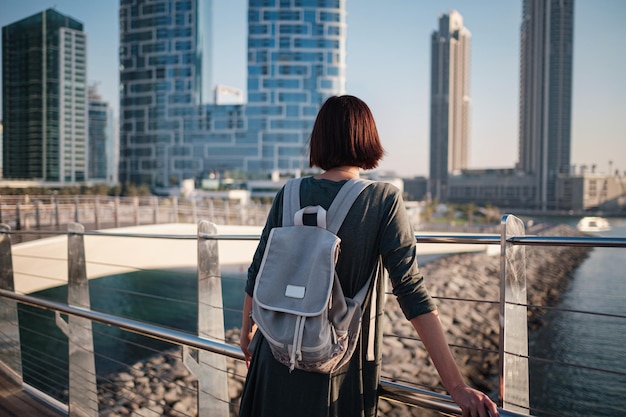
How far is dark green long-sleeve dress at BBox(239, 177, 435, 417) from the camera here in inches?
36.8

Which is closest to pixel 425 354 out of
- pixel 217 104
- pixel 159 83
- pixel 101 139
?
pixel 217 104

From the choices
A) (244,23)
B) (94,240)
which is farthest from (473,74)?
(94,240)

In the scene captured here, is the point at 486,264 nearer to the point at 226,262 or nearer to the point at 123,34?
Answer: the point at 226,262

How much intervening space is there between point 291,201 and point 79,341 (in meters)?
1.62

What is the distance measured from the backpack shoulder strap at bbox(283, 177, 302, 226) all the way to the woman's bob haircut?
7 cm

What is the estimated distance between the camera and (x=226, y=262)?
14094mm

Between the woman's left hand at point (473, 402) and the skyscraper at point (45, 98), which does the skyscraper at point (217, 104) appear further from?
the woman's left hand at point (473, 402)

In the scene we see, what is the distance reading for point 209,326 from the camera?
167 cm

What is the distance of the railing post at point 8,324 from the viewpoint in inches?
105

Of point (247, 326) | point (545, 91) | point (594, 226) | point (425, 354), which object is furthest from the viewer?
point (545, 91)

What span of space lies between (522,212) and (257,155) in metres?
20.8

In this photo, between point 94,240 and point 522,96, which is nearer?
point 94,240

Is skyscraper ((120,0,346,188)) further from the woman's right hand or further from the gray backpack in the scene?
the gray backpack

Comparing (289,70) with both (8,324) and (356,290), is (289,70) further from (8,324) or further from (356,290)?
(356,290)
